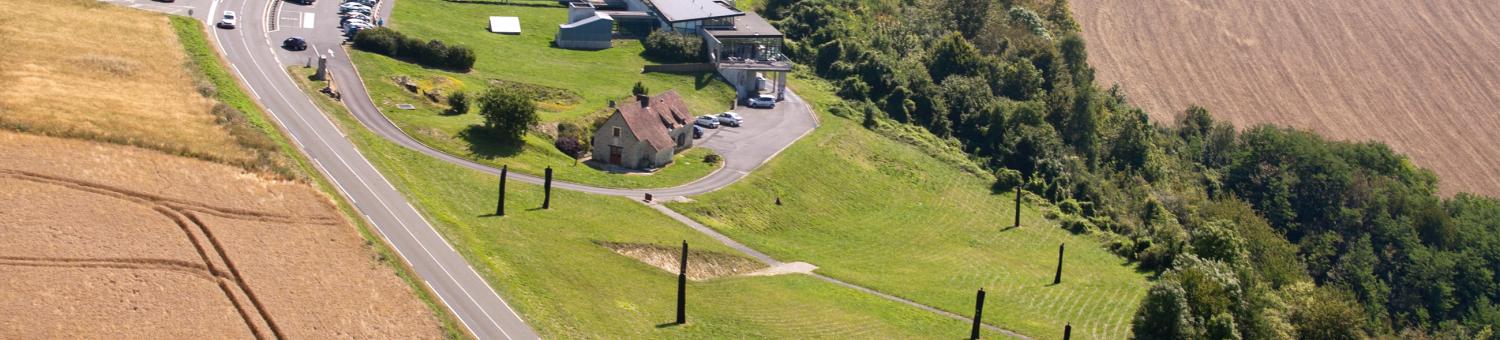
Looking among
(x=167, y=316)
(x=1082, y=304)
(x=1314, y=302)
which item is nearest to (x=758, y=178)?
(x=1082, y=304)

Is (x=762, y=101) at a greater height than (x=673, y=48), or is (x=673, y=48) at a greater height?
(x=673, y=48)

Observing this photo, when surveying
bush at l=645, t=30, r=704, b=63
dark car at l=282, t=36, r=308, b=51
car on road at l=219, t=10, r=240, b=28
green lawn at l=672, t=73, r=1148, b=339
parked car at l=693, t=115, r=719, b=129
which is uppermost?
bush at l=645, t=30, r=704, b=63

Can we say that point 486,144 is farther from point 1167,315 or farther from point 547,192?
point 1167,315

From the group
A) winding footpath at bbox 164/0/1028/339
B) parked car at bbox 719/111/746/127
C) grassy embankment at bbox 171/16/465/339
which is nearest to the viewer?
grassy embankment at bbox 171/16/465/339

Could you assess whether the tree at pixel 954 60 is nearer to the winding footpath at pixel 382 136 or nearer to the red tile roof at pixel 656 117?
the winding footpath at pixel 382 136

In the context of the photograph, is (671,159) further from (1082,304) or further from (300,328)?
(300,328)

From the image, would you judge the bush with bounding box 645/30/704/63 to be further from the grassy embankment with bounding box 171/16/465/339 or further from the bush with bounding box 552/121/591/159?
the grassy embankment with bounding box 171/16/465/339

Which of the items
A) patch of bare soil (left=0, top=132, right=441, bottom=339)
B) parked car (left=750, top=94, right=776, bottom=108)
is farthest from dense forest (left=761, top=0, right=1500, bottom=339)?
patch of bare soil (left=0, top=132, right=441, bottom=339)

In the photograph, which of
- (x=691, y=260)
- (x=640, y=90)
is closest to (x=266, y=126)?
(x=691, y=260)
